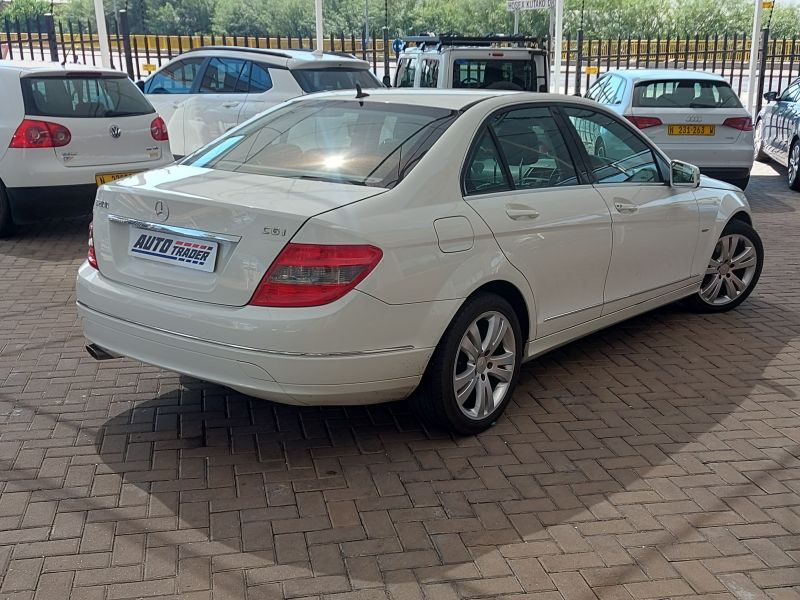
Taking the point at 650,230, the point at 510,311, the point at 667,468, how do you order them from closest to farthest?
the point at 667,468, the point at 510,311, the point at 650,230

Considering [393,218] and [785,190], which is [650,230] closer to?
[393,218]

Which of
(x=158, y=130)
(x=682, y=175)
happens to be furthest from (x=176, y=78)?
(x=682, y=175)

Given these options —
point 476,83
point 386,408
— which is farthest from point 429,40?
point 386,408

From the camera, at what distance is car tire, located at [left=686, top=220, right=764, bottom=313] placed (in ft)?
20.7

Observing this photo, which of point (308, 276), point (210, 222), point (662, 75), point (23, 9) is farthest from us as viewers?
point (23, 9)

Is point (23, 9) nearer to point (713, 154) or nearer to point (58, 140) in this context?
point (58, 140)

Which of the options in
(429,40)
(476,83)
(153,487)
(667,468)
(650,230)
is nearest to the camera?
(153,487)

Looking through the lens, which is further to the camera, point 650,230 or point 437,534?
point 650,230

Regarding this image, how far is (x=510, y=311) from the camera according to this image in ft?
14.4

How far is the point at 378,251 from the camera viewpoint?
12.3 ft

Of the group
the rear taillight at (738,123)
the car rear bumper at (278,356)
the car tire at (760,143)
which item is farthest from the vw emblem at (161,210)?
the car tire at (760,143)

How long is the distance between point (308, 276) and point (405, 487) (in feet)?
3.28

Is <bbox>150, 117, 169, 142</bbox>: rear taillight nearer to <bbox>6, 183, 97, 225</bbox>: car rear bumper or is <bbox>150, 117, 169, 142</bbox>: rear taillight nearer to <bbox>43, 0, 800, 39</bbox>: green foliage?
<bbox>6, 183, 97, 225</bbox>: car rear bumper

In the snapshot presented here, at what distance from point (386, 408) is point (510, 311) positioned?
846 millimetres
